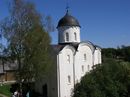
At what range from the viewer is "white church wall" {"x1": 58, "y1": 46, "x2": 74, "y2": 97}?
41531 mm

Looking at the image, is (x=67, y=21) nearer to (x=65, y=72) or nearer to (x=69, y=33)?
(x=69, y=33)

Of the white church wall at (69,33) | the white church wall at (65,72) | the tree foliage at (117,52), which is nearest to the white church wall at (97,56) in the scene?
the white church wall at (69,33)

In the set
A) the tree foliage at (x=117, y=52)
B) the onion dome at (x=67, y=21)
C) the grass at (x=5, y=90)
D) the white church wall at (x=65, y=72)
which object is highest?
the onion dome at (x=67, y=21)

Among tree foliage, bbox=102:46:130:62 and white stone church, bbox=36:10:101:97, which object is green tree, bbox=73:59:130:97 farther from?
tree foliage, bbox=102:46:130:62

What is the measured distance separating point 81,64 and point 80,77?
5.77 ft

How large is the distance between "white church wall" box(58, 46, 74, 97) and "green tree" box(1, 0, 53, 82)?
6.53m

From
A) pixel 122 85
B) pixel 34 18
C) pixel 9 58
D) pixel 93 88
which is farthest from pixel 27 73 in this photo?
pixel 122 85

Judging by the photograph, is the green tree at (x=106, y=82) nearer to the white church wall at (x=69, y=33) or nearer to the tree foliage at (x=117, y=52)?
the white church wall at (x=69, y=33)

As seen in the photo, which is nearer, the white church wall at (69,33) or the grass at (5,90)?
the grass at (5,90)

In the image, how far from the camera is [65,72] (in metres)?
42.0

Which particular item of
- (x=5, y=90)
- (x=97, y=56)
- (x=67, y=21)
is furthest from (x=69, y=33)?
(x=5, y=90)

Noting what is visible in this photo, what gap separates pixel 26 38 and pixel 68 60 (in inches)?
393

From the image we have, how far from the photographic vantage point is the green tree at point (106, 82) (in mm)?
39531

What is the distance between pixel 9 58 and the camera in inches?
1332
